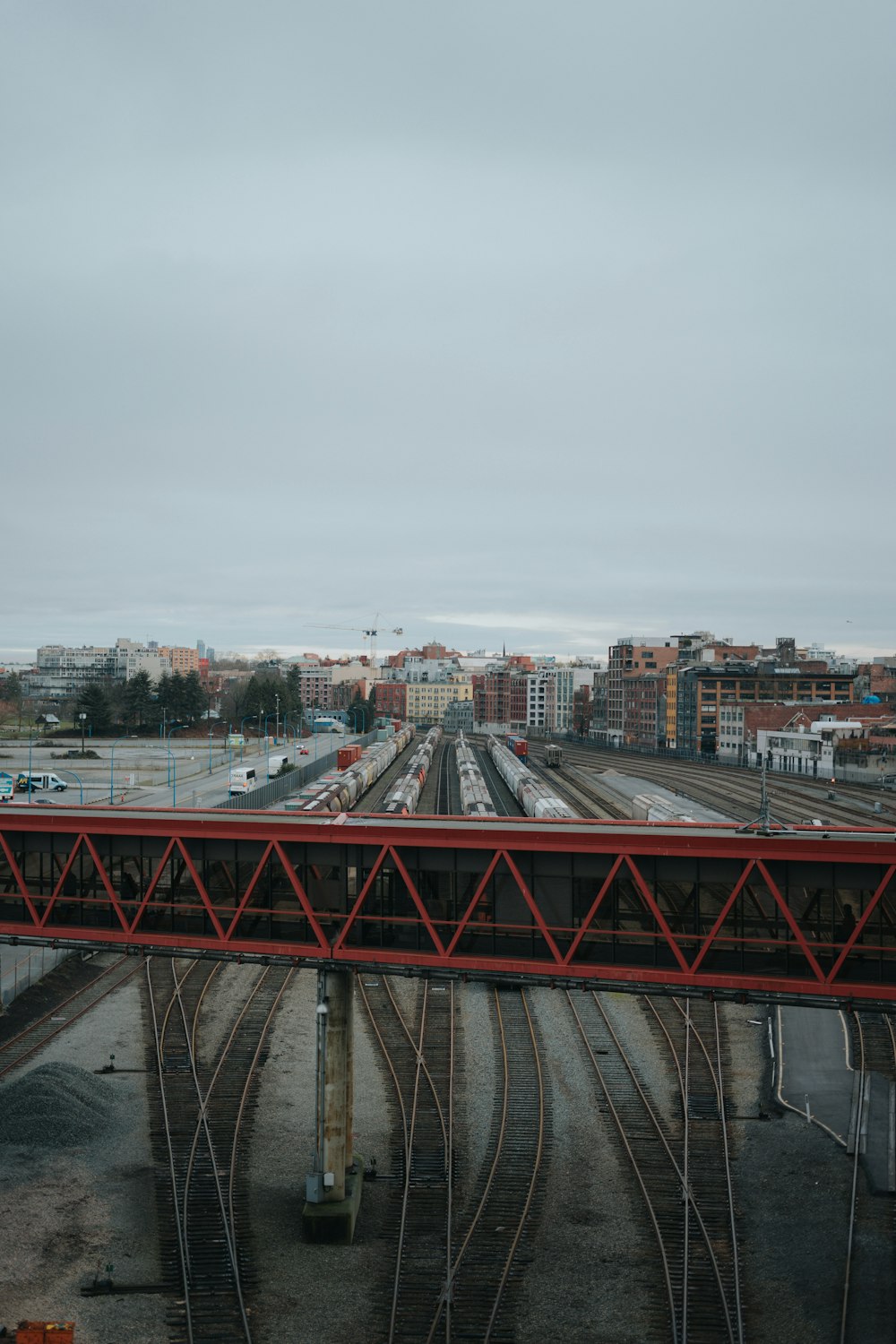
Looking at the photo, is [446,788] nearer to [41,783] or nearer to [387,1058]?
[41,783]

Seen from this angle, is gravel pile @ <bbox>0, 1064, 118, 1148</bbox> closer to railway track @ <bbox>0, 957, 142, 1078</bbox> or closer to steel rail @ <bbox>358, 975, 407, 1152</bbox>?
railway track @ <bbox>0, 957, 142, 1078</bbox>

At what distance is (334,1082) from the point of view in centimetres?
2538

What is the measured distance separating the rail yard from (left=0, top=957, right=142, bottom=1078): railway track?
127mm

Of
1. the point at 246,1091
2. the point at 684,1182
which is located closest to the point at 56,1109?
the point at 246,1091

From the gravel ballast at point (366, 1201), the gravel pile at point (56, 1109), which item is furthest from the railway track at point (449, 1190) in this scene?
the gravel pile at point (56, 1109)

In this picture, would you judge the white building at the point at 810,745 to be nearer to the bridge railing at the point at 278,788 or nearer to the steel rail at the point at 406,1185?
the bridge railing at the point at 278,788

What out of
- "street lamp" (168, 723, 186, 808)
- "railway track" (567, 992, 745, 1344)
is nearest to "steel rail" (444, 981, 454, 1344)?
"railway track" (567, 992, 745, 1344)

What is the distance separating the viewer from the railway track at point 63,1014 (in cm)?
3512

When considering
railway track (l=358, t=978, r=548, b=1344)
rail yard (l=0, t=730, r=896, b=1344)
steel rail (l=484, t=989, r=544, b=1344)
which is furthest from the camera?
rail yard (l=0, t=730, r=896, b=1344)

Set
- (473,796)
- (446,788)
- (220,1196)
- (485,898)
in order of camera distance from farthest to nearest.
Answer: (446,788)
(473,796)
(220,1196)
(485,898)

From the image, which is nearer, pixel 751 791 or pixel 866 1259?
pixel 866 1259

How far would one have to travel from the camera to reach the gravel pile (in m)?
29.5

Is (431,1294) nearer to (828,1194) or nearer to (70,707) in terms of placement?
(828,1194)

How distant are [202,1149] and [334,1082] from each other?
622cm
